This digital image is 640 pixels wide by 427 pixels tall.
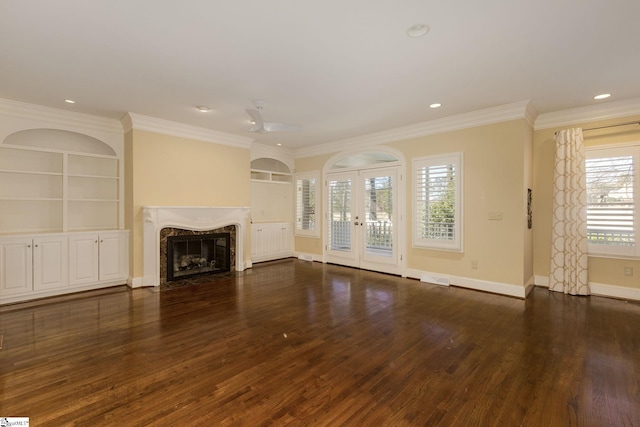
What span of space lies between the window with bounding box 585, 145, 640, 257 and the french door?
284cm

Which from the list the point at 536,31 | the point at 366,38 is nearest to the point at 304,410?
the point at 366,38

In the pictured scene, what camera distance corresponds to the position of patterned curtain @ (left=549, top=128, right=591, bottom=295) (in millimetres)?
4297

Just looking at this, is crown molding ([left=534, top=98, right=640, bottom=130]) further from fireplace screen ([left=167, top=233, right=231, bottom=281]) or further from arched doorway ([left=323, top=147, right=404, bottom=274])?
fireplace screen ([left=167, top=233, right=231, bottom=281])

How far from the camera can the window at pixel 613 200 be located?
406 centimetres

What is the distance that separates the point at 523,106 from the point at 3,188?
24.3ft

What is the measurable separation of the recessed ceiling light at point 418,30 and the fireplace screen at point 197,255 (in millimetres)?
4650

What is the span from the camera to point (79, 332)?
3053 mm

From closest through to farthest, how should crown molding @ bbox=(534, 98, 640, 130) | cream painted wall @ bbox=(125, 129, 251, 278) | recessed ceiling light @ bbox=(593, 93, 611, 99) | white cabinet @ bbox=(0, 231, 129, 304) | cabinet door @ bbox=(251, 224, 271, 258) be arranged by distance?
recessed ceiling light @ bbox=(593, 93, 611, 99), white cabinet @ bbox=(0, 231, 129, 304), crown molding @ bbox=(534, 98, 640, 130), cream painted wall @ bbox=(125, 129, 251, 278), cabinet door @ bbox=(251, 224, 271, 258)

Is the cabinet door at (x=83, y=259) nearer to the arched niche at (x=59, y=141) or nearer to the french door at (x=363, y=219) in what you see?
the arched niche at (x=59, y=141)

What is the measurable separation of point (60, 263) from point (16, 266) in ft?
1.46

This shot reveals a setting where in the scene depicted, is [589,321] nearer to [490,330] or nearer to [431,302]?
[490,330]

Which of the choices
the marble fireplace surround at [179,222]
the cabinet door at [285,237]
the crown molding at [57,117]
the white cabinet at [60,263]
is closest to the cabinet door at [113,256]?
the white cabinet at [60,263]

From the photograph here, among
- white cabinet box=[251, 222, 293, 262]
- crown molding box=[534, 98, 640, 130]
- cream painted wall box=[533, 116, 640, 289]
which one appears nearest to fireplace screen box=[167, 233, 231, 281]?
white cabinet box=[251, 222, 293, 262]

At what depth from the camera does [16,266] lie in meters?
3.93
